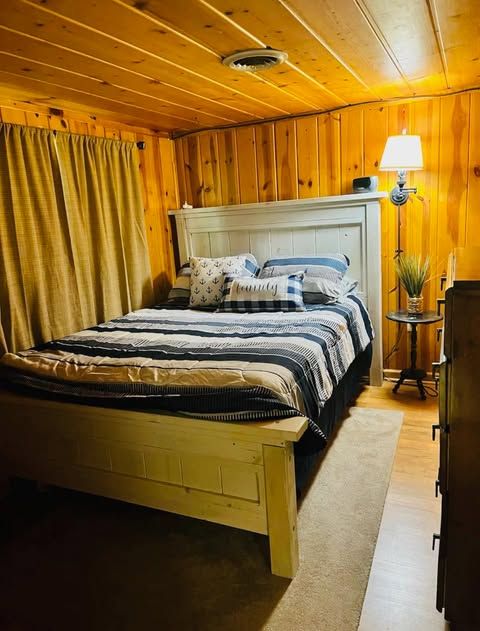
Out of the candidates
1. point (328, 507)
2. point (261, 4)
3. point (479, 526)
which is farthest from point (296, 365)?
point (261, 4)

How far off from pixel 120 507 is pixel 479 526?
61.7 inches

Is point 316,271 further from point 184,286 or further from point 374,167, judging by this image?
point 184,286

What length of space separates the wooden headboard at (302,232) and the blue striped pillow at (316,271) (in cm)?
14

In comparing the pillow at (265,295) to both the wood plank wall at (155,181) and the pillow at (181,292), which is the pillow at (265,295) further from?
the wood plank wall at (155,181)

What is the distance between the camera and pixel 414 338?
325 cm

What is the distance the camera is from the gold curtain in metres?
2.52

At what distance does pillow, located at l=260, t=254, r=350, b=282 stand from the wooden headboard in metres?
0.15

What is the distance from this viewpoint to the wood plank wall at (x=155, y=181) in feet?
10.4

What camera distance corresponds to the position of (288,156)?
358 cm

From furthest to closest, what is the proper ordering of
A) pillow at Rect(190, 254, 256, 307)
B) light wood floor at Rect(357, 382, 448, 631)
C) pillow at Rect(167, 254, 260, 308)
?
pillow at Rect(167, 254, 260, 308), pillow at Rect(190, 254, 256, 307), light wood floor at Rect(357, 382, 448, 631)

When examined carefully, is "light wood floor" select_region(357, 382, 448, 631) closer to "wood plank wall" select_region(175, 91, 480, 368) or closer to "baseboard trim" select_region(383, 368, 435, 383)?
"baseboard trim" select_region(383, 368, 435, 383)

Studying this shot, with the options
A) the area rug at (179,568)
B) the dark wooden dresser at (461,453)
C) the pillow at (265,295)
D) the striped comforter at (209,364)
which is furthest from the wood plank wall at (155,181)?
the dark wooden dresser at (461,453)

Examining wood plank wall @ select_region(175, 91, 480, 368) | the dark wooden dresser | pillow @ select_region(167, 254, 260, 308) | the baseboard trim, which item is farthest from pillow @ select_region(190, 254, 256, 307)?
the dark wooden dresser

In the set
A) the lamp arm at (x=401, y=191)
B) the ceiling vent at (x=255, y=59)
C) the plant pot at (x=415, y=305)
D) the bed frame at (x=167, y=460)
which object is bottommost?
the bed frame at (x=167, y=460)
